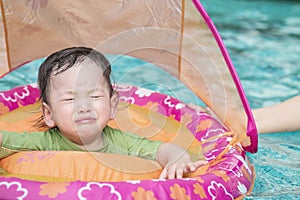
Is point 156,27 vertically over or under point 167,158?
over

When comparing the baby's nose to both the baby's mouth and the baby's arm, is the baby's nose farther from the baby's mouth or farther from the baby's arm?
the baby's arm

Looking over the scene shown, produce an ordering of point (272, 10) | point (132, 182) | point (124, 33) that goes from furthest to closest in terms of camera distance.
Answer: point (272, 10) < point (124, 33) < point (132, 182)

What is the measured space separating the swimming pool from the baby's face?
544 millimetres

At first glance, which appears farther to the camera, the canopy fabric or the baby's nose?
the canopy fabric

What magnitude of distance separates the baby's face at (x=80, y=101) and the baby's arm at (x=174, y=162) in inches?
7.9

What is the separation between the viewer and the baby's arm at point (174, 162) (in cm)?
175

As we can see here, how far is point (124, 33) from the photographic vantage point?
2.38 meters

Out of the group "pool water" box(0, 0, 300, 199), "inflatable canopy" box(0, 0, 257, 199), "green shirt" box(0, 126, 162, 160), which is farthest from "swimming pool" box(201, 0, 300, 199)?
"green shirt" box(0, 126, 162, 160)

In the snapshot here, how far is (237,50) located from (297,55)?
40cm

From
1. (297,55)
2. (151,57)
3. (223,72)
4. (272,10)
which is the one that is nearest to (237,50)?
(297,55)

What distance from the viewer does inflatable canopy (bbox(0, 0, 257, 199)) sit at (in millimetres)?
2023

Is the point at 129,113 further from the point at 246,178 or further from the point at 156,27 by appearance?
the point at 246,178

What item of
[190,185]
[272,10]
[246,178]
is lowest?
[272,10]

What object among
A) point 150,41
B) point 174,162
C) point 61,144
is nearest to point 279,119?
point 150,41
